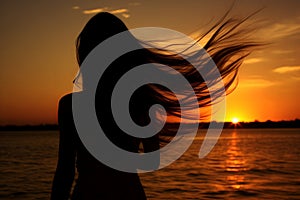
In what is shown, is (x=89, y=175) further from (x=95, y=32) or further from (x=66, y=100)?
(x=95, y=32)

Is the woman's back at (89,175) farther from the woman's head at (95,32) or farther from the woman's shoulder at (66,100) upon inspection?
the woman's head at (95,32)

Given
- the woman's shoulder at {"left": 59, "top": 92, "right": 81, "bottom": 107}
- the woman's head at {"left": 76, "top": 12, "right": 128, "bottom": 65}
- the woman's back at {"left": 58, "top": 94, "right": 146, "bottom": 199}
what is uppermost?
the woman's head at {"left": 76, "top": 12, "right": 128, "bottom": 65}

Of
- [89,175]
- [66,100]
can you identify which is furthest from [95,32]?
[89,175]

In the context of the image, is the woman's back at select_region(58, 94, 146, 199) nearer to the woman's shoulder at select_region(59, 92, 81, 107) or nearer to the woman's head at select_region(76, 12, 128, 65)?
the woman's shoulder at select_region(59, 92, 81, 107)

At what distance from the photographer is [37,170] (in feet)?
76.4

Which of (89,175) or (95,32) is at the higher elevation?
(95,32)

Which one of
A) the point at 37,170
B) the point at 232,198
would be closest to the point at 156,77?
the point at 232,198

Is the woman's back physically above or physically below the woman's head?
below

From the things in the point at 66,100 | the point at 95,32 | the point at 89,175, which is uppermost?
the point at 95,32

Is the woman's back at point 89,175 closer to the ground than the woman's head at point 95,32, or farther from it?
closer to the ground

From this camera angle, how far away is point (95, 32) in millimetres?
2609

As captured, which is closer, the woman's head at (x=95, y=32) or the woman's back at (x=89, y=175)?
the woman's back at (x=89, y=175)

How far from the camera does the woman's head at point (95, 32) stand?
8.52 ft

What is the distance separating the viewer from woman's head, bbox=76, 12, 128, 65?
2597mm
